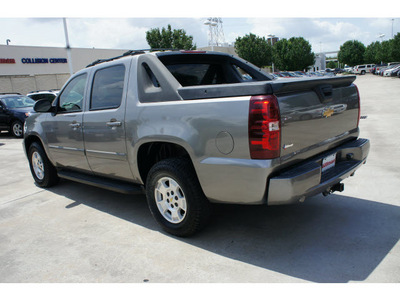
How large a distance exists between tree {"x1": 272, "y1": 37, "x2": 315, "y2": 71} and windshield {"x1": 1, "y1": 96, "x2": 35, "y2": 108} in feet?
189

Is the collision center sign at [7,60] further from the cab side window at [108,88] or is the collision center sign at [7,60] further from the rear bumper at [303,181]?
the rear bumper at [303,181]

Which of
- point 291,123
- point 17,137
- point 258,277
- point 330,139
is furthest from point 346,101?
point 17,137

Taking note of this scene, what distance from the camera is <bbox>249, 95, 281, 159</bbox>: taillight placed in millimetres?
2674

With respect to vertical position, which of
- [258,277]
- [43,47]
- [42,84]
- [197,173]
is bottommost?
[258,277]

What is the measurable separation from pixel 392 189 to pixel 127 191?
341 centimetres

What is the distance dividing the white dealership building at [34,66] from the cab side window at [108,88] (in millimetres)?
28738

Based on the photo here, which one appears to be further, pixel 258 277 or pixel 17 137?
pixel 17 137

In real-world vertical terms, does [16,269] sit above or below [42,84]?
below

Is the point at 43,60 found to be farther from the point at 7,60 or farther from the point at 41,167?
the point at 41,167

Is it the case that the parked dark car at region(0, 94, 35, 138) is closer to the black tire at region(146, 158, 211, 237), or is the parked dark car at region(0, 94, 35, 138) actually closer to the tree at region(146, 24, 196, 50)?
the black tire at region(146, 158, 211, 237)

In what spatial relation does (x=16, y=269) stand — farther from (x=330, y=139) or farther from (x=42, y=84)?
(x=42, y=84)

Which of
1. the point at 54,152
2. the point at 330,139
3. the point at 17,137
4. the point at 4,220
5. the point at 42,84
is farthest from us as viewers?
the point at 42,84

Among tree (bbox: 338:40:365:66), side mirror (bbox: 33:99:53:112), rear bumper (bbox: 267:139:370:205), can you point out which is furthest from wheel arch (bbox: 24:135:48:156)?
tree (bbox: 338:40:365:66)
